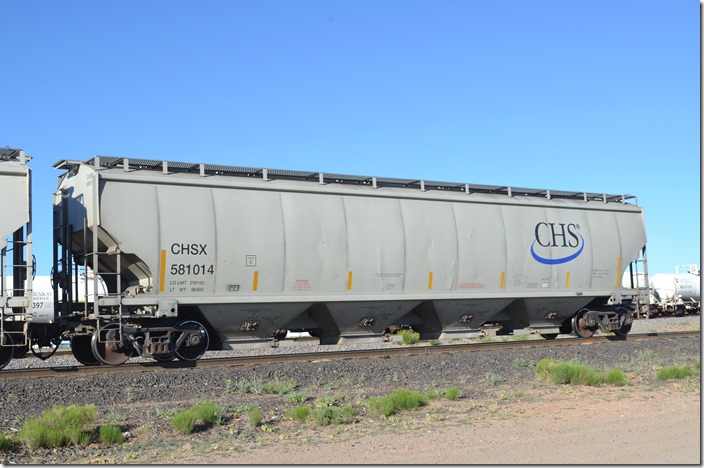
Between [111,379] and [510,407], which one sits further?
[111,379]

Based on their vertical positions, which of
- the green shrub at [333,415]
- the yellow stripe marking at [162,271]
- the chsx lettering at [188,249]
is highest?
the chsx lettering at [188,249]

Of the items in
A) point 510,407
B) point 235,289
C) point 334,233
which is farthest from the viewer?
point 334,233

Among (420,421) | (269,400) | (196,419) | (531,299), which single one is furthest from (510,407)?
(531,299)

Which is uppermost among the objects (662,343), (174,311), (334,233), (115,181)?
(115,181)

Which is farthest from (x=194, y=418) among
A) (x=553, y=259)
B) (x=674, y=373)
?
(x=553, y=259)

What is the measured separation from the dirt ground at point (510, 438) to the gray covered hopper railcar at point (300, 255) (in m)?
6.50

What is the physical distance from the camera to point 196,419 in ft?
30.8

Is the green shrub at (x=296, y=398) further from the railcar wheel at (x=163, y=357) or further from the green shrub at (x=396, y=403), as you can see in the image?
the railcar wheel at (x=163, y=357)

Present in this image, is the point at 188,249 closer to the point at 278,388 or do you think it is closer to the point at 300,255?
the point at 300,255

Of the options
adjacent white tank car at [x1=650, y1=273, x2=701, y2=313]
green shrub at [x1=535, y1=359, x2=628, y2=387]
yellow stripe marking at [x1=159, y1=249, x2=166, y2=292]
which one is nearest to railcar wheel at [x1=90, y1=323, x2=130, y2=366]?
yellow stripe marking at [x1=159, y1=249, x2=166, y2=292]

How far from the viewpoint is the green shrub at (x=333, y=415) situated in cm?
948

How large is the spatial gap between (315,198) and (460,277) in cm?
437

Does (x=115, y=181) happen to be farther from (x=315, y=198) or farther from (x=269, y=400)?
(x=269, y=400)

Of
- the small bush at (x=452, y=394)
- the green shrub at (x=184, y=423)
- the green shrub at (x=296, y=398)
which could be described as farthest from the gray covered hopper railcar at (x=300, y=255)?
the green shrub at (x=184, y=423)
